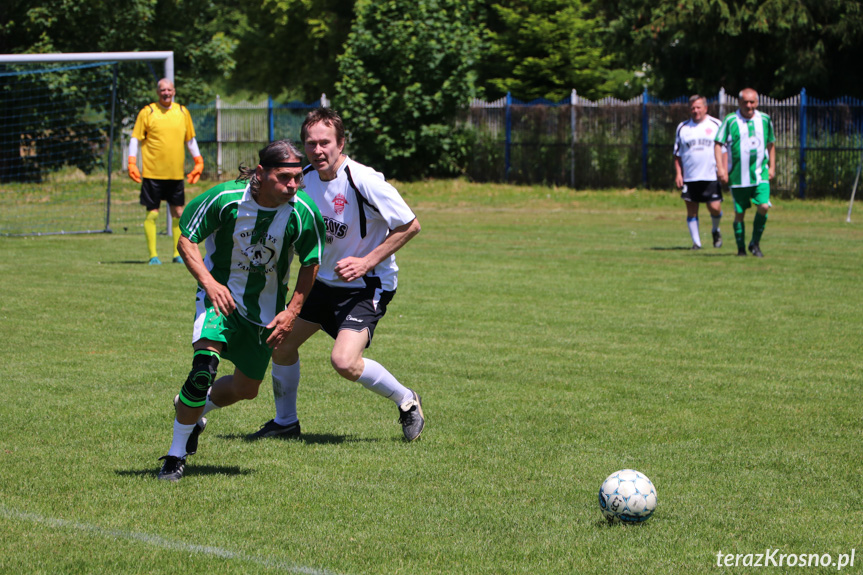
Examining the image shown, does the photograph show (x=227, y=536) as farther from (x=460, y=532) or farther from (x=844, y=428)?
(x=844, y=428)

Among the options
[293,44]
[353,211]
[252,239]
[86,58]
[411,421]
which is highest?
[293,44]

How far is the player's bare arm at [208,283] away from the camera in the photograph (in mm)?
5090

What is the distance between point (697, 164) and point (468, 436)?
38.6ft

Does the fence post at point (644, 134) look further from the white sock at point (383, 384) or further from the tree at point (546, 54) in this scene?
the white sock at point (383, 384)

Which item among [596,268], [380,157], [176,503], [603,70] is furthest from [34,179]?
[603,70]

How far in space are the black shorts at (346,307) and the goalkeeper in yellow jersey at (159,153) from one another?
8415 mm

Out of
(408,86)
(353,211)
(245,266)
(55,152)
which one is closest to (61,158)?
(55,152)

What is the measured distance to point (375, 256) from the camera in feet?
19.6

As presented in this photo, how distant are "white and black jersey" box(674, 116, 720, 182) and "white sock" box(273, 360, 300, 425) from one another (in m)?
11.7

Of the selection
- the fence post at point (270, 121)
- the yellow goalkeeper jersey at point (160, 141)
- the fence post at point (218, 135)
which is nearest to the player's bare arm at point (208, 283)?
the yellow goalkeeper jersey at point (160, 141)

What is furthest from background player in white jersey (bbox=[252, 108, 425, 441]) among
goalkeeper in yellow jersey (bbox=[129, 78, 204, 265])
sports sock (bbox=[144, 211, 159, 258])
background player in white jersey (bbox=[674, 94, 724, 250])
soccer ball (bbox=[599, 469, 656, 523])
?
background player in white jersey (bbox=[674, 94, 724, 250])

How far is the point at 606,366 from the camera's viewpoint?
827 centimetres

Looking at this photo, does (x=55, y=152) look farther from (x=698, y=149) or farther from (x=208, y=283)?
(x=208, y=283)

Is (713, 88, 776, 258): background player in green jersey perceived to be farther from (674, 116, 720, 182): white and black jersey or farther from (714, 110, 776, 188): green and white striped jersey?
(674, 116, 720, 182): white and black jersey
